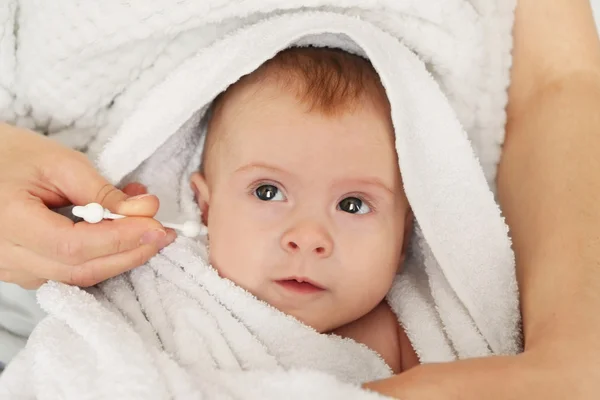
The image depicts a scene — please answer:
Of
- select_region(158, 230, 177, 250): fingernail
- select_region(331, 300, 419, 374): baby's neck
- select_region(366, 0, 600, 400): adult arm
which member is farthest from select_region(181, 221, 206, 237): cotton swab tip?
select_region(366, 0, 600, 400): adult arm

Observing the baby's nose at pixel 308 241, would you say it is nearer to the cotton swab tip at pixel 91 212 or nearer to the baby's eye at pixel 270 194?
the baby's eye at pixel 270 194

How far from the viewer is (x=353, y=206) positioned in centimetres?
98

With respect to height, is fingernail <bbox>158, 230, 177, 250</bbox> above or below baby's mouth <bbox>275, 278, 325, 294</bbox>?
above

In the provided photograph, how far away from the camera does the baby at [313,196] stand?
3.02ft

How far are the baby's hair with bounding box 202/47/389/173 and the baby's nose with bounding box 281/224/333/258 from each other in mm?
174

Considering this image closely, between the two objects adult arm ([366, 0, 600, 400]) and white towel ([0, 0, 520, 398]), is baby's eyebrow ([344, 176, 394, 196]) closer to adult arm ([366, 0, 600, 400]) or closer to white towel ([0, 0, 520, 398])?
white towel ([0, 0, 520, 398])

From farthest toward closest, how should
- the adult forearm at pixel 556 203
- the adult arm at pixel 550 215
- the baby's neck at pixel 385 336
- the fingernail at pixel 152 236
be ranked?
the baby's neck at pixel 385 336, the fingernail at pixel 152 236, the adult forearm at pixel 556 203, the adult arm at pixel 550 215

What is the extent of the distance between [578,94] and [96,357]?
745mm

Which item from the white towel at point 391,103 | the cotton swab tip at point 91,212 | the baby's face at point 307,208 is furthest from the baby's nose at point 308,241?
the cotton swab tip at point 91,212

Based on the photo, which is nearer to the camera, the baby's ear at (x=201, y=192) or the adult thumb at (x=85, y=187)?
the adult thumb at (x=85, y=187)

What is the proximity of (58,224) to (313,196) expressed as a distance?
1.09 ft

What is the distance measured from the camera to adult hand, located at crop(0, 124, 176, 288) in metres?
0.85

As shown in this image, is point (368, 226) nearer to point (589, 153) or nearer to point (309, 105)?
point (309, 105)

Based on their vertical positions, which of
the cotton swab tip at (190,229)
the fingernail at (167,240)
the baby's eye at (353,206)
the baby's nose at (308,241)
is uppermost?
the baby's eye at (353,206)
